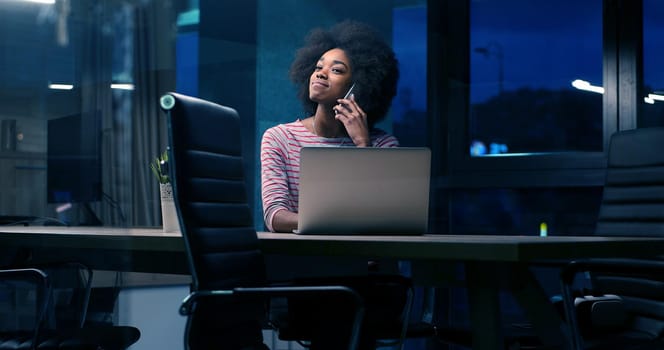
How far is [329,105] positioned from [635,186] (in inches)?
45.3

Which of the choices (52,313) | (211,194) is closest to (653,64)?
(211,194)

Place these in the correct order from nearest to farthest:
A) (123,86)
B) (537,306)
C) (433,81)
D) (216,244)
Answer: (537,306)
(216,244)
(123,86)
(433,81)

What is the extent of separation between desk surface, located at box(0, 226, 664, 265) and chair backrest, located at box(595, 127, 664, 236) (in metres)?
1.00

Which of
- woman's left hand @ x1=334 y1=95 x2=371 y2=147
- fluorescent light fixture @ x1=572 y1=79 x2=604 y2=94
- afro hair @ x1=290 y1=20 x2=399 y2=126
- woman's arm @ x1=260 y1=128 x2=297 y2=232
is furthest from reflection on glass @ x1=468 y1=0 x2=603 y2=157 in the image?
woman's arm @ x1=260 y1=128 x2=297 y2=232

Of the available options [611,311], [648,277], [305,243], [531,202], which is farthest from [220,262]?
[531,202]

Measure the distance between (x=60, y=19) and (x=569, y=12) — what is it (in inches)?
105

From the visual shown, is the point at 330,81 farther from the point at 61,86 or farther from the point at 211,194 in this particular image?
the point at 211,194

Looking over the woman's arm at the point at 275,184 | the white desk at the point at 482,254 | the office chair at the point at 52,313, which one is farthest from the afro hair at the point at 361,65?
the white desk at the point at 482,254

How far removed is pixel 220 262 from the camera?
2049 mm

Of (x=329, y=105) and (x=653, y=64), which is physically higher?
(x=653, y=64)

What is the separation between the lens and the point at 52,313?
2895 millimetres

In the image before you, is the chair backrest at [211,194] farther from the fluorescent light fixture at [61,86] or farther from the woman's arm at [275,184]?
the fluorescent light fixture at [61,86]

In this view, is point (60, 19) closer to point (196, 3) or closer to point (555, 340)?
point (196, 3)

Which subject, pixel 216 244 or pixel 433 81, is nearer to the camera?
pixel 216 244
